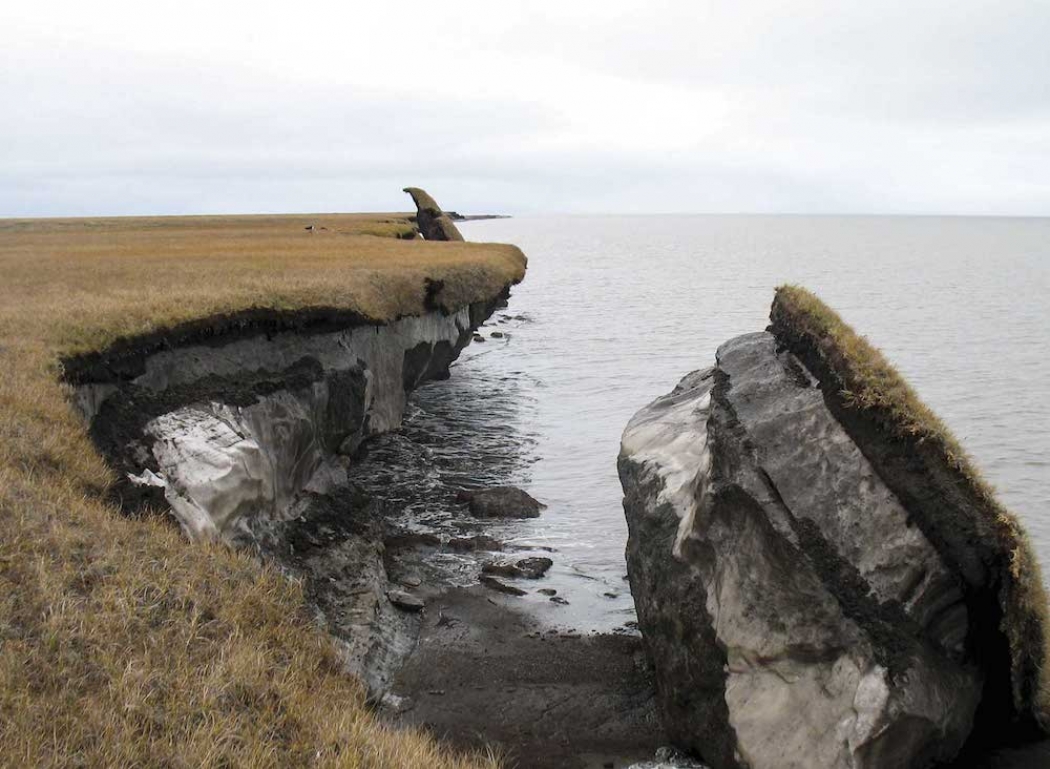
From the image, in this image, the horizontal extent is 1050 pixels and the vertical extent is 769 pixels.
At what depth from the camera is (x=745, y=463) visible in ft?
36.9

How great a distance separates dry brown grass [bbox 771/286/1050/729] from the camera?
9.38 m

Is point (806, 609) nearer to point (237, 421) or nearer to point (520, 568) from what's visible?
point (520, 568)

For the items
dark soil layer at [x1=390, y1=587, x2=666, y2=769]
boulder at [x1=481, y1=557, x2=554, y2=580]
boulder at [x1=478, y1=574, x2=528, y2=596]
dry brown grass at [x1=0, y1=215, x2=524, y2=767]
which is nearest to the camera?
dry brown grass at [x1=0, y1=215, x2=524, y2=767]

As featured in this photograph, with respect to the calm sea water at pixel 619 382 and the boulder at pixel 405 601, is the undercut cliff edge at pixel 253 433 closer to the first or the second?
the boulder at pixel 405 601

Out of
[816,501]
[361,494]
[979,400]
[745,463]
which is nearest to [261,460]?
[361,494]

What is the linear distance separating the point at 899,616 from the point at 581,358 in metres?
36.6

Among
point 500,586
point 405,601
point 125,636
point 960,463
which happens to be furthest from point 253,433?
point 960,463

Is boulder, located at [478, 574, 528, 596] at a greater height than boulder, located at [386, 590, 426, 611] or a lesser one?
lesser

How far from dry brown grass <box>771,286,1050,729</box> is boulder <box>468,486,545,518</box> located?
32.9ft

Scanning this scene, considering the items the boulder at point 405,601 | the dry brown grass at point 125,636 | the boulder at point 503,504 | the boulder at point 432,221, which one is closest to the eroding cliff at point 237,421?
the dry brown grass at point 125,636

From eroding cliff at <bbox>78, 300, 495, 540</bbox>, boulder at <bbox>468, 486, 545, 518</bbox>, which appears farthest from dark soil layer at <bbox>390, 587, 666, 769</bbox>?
boulder at <bbox>468, 486, 545, 518</bbox>

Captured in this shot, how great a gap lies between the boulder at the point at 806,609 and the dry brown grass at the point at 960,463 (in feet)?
1.10

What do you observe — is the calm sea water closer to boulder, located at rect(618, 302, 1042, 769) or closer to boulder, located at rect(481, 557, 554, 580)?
boulder, located at rect(481, 557, 554, 580)

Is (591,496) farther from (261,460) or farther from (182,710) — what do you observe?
(182,710)
